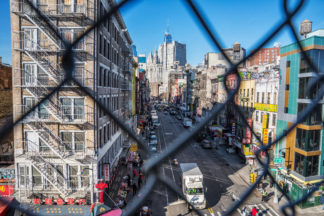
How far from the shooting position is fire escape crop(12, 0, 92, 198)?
28.0 ft

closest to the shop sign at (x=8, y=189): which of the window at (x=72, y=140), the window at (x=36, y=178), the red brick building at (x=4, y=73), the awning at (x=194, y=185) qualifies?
the window at (x=36, y=178)

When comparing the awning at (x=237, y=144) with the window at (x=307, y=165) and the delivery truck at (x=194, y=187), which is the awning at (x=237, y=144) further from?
the delivery truck at (x=194, y=187)

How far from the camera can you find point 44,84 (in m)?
9.48

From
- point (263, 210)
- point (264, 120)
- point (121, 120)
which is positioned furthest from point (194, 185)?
point (121, 120)

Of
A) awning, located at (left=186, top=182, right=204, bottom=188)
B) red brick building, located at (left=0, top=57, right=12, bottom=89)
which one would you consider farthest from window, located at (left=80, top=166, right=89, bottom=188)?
red brick building, located at (left=0, top=57, right=12, bottom=89)

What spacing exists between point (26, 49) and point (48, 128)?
5.27 m

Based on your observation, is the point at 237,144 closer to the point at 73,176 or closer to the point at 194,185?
the point at 194,185

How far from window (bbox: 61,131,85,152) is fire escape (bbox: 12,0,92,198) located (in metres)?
0.23

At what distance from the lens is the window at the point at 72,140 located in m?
13.0

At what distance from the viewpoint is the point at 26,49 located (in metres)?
8.87

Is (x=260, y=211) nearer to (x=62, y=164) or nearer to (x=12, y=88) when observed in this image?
(x=62, y=164)

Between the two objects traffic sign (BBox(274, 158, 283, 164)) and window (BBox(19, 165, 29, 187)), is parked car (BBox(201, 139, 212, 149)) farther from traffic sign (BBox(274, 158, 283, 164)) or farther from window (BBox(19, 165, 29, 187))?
window (BBox(19, 165, 29, 187))

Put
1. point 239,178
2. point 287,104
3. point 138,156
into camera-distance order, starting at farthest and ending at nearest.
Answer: point 138,156 → point 239,178 → point 287,104

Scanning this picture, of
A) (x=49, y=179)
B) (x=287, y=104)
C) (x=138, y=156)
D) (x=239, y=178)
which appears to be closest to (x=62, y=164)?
(x=49, y=179)
